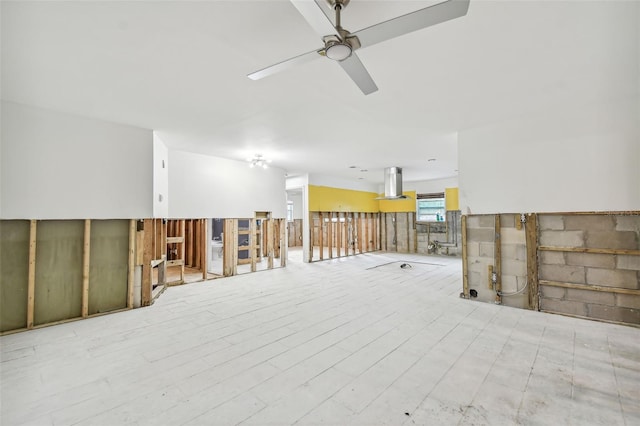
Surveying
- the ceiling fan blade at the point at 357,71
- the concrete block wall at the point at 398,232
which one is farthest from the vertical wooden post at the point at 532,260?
A: the concrete block wall at the point at 398,232

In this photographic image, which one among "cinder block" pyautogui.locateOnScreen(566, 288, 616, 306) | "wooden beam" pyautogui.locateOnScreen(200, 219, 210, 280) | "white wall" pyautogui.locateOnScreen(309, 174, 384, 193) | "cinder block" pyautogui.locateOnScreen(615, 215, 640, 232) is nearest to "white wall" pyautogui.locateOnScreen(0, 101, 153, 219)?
"wooden beam" pyautogui.locateOnScreen(200, 219, 210, 280)

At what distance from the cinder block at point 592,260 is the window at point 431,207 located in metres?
6.38

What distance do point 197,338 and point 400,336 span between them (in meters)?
2.26

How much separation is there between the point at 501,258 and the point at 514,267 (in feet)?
0.66

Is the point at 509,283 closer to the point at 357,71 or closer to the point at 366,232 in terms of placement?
the point at 357,71

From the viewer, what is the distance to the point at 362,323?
3.44m

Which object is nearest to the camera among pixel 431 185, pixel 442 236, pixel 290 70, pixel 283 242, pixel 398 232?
pixel 290 70

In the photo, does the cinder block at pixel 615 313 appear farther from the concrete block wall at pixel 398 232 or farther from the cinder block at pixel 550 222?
the concrete block wall at pixel 398 232

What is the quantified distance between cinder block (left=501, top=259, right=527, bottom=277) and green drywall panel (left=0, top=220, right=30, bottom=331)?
645cm

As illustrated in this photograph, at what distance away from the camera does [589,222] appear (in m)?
3.59

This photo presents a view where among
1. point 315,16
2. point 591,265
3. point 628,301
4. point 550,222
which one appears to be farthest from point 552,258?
point 315,16

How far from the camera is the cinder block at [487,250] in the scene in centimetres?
424

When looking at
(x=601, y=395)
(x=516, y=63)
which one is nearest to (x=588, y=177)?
(x=516, y=63)

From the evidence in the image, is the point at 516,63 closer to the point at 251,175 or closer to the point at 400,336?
the point at 400,336
